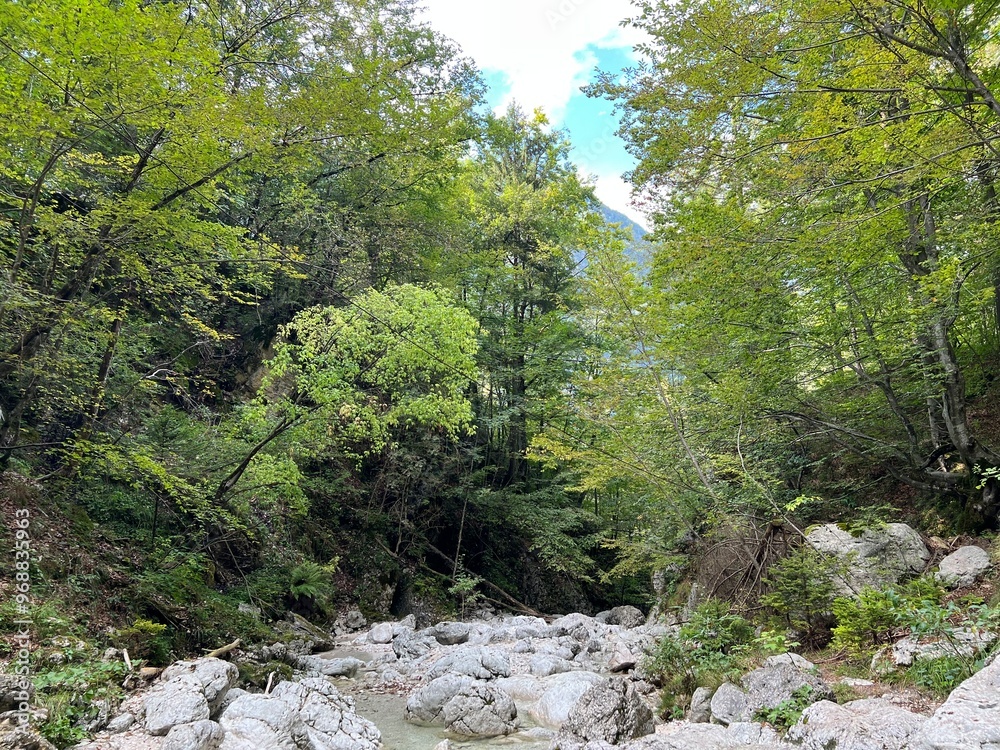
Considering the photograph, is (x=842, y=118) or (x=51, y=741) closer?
(x=51, y=741)

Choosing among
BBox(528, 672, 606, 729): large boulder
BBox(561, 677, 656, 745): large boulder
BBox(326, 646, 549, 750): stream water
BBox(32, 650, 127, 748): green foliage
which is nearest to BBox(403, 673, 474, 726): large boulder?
BBox(326, 646, 549, 750): stream water

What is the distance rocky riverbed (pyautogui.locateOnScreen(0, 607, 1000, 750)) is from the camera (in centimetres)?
352

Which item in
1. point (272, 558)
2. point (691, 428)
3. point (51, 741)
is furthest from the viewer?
point (272, 558)

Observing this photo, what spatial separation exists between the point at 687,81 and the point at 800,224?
2.45 metres

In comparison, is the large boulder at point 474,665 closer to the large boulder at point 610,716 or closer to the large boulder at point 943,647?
the large boulder at point 610,716

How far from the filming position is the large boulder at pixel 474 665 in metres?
7.69

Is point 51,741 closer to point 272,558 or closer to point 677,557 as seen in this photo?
point 272,558

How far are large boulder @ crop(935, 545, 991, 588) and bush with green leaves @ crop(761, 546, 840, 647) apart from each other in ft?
3.14

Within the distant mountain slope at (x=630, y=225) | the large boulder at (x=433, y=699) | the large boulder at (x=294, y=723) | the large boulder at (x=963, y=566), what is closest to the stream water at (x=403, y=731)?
the large boulder at (x=433, y=699)

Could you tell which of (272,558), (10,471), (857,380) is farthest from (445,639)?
(857,380)

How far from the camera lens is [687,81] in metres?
4.94

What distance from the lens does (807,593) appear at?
20.4 feet

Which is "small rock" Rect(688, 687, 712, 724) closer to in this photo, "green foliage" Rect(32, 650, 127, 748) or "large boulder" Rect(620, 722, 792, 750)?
"large boulder" Rect(620, 722, 792, 750)

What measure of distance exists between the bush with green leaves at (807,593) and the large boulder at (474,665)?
376 centimetres
